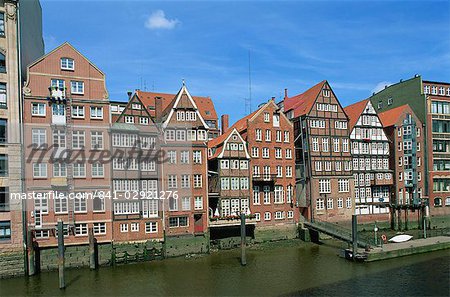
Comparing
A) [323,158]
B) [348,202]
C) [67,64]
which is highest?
[67,64]

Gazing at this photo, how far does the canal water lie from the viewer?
29516 mm

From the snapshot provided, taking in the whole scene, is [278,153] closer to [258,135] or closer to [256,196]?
[258,135]

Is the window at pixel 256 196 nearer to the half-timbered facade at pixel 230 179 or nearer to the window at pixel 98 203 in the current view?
the half-timbered facade at pixel 230 179

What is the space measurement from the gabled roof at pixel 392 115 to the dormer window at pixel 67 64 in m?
45.3

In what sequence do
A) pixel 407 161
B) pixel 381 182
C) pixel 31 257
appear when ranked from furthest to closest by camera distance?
pixel 407 161, pixel 381 182, pixel 31 257

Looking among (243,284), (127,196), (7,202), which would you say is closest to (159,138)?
(127,196)

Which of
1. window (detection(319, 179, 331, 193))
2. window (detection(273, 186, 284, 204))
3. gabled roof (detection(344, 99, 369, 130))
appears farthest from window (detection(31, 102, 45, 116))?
gabled roof (detection(344, 99, 369, 130))

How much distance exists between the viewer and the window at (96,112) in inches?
1526

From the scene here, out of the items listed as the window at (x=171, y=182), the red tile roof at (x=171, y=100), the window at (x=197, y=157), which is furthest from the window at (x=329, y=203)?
the red tile roof at (x=171, y=100)

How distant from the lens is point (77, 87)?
38062mm

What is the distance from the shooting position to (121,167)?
39969 millimetres

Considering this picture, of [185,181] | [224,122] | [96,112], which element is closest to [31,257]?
[96,112]

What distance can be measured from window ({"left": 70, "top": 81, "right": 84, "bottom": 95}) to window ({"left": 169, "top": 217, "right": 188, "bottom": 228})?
16255 mm

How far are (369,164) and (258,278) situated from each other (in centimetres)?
3149
